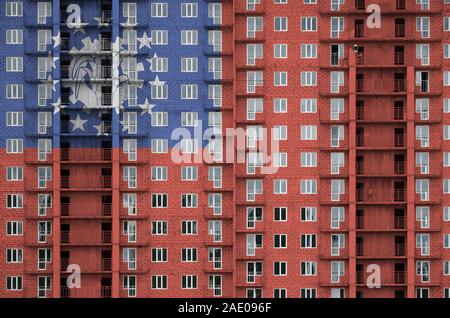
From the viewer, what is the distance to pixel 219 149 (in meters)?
80.3

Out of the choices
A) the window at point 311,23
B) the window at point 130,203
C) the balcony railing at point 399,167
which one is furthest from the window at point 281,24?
the window at point 130,203

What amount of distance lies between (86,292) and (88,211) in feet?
24.0

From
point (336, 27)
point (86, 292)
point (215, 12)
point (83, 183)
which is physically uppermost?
point (215, 12)

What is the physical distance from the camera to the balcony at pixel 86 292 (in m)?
79.7

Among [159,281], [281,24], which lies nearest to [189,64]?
[281,24]

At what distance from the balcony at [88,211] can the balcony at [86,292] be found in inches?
260

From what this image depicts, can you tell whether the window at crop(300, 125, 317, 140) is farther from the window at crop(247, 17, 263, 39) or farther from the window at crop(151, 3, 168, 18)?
the window at crop(151, 3, 168, 18)

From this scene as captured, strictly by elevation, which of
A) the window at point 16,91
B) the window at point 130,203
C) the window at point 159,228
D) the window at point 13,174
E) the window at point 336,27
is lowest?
the window at point 159,228

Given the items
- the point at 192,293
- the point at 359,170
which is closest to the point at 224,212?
the point at 192,293

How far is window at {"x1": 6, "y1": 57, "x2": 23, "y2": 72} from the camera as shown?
8094cm

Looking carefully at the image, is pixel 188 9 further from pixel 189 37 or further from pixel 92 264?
pixel 92 264

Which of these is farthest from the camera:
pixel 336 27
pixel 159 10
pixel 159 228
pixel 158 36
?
pixel 336 27

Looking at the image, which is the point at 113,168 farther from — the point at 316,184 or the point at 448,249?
the point at 448,249

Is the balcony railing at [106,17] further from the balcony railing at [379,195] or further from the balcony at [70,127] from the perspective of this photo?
the balcony railing at [379,195]
